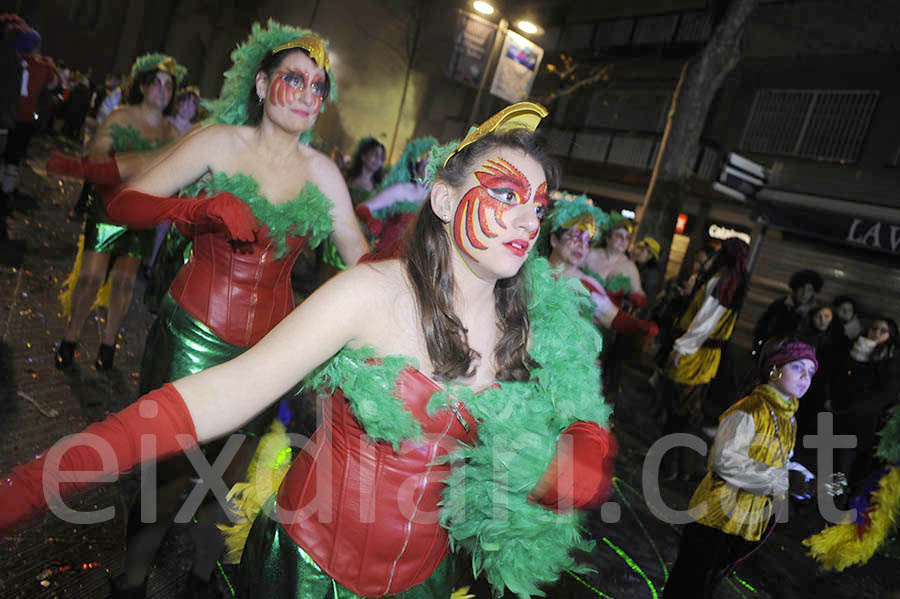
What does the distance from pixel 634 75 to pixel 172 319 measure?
18884 millimetres

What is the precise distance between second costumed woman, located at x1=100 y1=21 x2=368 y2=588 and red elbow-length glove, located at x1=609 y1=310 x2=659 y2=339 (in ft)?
7.34

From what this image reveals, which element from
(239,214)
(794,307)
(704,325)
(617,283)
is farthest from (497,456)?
(794,307)

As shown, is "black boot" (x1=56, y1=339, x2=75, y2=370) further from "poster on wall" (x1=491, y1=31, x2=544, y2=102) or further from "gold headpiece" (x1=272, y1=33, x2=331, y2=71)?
"poster on wall" (x1=491, y1=31, x2=544, y2=102)

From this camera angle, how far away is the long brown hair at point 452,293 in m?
1.61

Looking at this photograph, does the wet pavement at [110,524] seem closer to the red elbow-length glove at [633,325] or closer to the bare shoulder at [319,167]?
the red elbow-length glove at [633,325]

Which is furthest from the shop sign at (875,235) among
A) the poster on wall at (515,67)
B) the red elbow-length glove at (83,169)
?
the red elbow-length glove at (83,169)

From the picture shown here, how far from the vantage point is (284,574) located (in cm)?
153

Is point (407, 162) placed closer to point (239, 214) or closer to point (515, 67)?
point (239, 214)

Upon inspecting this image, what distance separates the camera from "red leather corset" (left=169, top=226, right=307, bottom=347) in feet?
7.71

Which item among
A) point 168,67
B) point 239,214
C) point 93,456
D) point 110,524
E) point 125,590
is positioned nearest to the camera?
point 93,456

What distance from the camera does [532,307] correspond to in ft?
6.40

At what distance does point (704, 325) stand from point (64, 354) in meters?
5.24

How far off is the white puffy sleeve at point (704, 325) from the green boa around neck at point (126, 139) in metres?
4.78

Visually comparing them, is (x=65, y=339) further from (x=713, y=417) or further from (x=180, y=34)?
(x=180, y=34)
